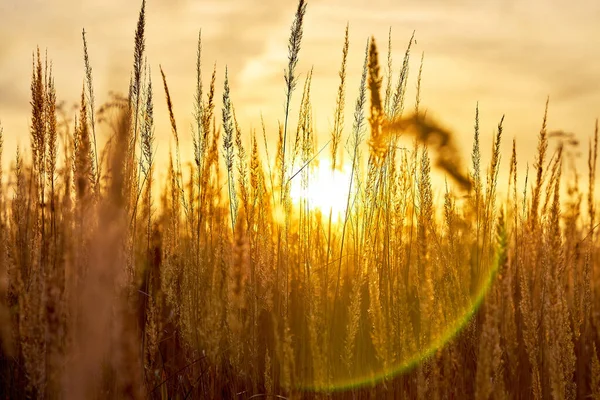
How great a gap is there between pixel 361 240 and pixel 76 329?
1630 millimetres

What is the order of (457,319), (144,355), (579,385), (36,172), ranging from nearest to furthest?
(144,355) → (457,319) → (36,172) → (579,385)

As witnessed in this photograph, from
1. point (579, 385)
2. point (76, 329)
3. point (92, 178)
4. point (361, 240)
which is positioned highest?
point (92, 178)

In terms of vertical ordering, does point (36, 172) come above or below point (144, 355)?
above

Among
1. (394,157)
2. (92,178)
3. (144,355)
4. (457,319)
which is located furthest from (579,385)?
(92,178)

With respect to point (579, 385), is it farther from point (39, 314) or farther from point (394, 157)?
point (39, 314)

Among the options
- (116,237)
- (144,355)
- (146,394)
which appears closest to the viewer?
(116,237)

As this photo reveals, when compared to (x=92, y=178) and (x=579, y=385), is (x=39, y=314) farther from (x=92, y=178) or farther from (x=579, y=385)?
(x=579, y=385)

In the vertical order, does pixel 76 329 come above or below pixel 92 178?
below

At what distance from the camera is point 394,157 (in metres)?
2.65

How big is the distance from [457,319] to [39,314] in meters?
1.39

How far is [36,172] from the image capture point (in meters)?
2.42

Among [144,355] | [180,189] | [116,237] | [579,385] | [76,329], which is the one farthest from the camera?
[180,189]

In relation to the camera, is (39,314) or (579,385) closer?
(39,314)

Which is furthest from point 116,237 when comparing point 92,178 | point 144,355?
point 144,355
